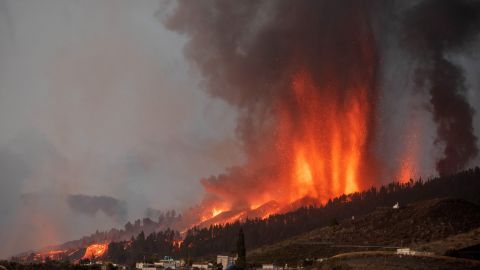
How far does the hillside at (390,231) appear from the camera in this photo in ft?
512

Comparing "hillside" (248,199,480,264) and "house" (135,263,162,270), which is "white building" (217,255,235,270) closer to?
"hillside" (248,199,480,264)

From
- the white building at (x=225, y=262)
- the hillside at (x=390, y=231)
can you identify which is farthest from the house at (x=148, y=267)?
the hillside at (x=390, y=231)

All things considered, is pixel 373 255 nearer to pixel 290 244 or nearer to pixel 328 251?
pixel 328 251

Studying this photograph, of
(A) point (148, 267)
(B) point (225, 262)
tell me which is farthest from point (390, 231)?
(A) point (148, 267)

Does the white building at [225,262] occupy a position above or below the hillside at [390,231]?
below

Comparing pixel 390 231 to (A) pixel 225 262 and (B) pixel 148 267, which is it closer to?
(A) pixel 225 262

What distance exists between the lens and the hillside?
15600cm

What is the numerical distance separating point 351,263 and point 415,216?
2839 inches

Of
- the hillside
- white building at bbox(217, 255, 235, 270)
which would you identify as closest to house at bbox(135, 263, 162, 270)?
white building at bbox(217, 255, 235, 270)

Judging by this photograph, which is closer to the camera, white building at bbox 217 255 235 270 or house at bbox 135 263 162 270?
white building at bbox 217 255 235 270

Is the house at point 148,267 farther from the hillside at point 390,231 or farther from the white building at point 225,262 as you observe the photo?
the hillside at point 390,231

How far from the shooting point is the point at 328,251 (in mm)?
159500

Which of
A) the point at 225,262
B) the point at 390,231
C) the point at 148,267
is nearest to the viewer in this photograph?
the point at 225,262

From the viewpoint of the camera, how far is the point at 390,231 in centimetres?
17000
